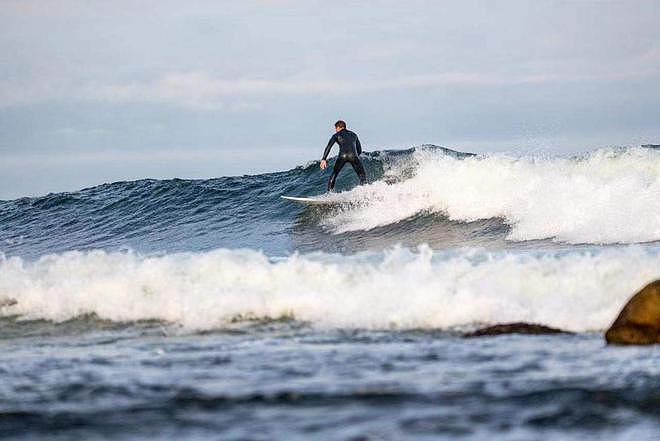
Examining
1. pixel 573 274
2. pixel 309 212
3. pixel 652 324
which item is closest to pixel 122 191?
pixel 309 212

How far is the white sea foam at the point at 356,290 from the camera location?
10227 millimetres

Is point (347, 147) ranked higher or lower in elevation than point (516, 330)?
higher

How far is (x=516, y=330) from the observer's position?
895cm

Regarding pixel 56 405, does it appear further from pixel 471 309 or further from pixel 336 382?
pixel 471 309

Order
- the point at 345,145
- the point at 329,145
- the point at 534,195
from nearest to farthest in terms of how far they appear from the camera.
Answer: the point at 534,195 → the point at 329,145 → the point at 345,145

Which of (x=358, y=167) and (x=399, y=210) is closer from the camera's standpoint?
(x=358, y=167)

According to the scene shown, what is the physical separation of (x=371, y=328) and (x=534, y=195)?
1265cm

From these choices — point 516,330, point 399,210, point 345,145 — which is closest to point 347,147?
point 345,145

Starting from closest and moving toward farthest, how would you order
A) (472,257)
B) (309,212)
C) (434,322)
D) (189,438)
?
(189,438) < (434,322) < (472,257) < (309,212)

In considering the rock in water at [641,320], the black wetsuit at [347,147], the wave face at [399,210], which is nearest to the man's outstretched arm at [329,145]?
the black wetsuit at [347,147]

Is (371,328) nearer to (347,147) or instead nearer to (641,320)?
(641,320)

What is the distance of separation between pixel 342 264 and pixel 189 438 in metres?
6.94

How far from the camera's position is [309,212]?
24750mm

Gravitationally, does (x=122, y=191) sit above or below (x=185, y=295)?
above
